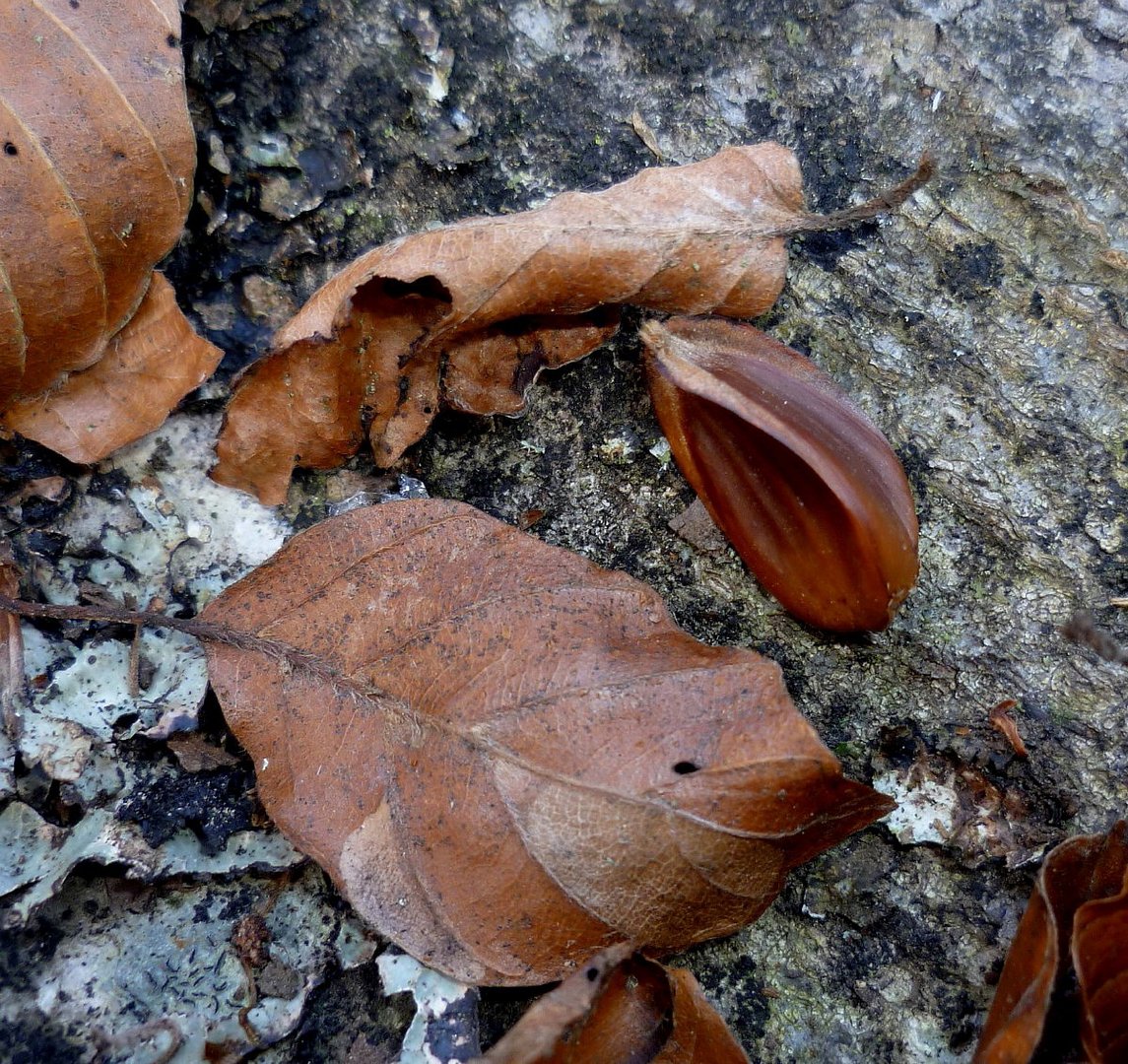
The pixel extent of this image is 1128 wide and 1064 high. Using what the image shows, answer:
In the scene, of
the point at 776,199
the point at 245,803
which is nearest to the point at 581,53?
the point at 776,199

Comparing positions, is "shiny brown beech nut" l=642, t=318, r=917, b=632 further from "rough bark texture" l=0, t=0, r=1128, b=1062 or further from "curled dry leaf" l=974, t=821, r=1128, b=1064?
"curled dry leaf" l=974, t=821, r=1128, b=1064

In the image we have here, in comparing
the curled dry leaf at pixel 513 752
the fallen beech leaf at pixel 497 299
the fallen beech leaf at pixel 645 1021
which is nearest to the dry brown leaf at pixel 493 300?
the fallen beech leaf at pixel 497 299

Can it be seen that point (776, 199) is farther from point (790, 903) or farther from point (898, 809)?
point (790, 903)

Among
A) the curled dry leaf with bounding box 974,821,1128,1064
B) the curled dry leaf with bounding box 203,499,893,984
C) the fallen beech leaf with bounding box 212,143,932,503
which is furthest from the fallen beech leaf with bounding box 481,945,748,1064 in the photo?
the fallen beech leaf with bounding box 212,143,932,503

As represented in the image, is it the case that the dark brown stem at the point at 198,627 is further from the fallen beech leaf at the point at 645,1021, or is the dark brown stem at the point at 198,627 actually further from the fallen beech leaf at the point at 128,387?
the fallen beech leaf at the point at 645,1021

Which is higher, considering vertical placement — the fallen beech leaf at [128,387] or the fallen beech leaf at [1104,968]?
the fallen beech leaf at [128,387]

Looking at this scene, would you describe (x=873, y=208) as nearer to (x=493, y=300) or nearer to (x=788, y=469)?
(x=788, y=469)
